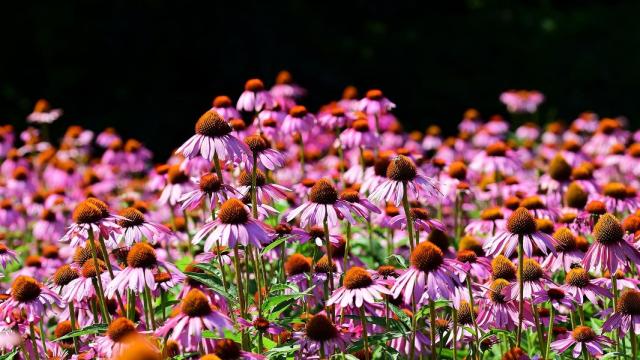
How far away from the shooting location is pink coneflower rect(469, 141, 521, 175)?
5.03 m

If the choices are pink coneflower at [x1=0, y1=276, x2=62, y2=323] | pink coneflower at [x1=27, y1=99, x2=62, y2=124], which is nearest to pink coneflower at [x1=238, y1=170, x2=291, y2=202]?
pink coneflower at [x1=0, y1=276, x2=62, y2=323]

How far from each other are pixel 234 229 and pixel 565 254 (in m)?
1.43

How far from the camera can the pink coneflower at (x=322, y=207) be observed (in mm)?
2738

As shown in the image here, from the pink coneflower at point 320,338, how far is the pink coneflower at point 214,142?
65 centimetres

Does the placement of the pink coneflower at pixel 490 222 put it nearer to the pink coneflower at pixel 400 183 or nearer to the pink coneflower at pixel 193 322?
the pink coneflower at pixel 400 183

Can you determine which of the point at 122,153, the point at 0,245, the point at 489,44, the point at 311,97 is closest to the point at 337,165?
the point at 122,153

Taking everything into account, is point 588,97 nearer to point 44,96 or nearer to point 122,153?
point 44,96

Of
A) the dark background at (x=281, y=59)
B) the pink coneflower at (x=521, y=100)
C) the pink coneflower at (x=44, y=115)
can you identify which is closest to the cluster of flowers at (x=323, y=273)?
the pink coneflower at (x=44, y=115)

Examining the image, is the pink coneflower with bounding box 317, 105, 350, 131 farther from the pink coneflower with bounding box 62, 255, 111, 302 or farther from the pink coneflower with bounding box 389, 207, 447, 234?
the pink coneflower with bounding box 62, 255, 111, 302

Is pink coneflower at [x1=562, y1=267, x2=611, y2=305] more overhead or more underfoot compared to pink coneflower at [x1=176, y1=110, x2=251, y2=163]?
more underfoot

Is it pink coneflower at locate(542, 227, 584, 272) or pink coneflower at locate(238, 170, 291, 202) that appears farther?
pink coneflower at locate(542, 227, 584, 272)

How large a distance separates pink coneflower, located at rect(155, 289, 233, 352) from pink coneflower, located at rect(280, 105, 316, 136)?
2.23 meters

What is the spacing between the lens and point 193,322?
221cm

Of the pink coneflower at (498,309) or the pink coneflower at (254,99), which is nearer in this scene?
the pink coneflower at (498,309)
